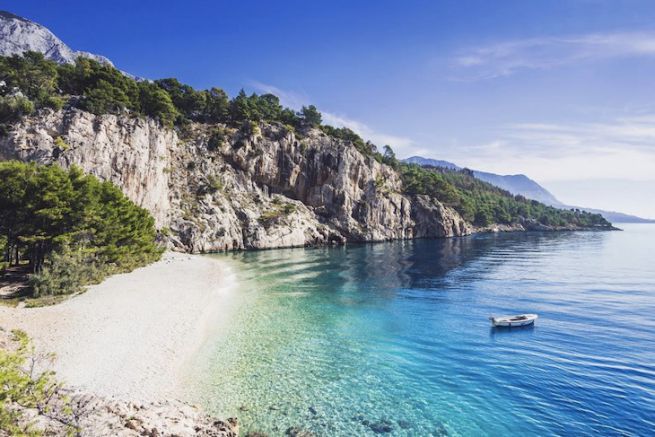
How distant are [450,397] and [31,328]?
25.8 m

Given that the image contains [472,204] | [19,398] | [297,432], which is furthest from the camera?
[472,204]

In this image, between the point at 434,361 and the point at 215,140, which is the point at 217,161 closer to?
the point at 215,140

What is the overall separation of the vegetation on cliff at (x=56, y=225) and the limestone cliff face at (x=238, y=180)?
27.7 metres

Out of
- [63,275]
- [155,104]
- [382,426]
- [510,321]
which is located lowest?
[382,426]

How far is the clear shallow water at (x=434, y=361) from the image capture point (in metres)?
15.0

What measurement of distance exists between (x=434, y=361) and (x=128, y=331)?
20357mm

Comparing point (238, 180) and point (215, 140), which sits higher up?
point (215, 140)

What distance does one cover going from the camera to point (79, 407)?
11.4 m

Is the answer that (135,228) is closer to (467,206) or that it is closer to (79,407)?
(79,407)

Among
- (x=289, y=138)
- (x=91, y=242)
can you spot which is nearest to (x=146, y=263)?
(x=91, y=242)

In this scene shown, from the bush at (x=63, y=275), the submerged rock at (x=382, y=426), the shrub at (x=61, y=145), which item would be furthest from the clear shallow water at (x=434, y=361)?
the shrub at (x=61, y=145)

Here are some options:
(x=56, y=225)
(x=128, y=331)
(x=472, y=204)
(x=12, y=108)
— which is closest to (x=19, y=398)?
(x=128, y=331)

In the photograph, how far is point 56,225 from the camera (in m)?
31.5

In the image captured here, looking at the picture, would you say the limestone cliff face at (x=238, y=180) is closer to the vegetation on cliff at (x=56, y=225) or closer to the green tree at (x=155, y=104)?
the green tree at (x=155, y=104)
